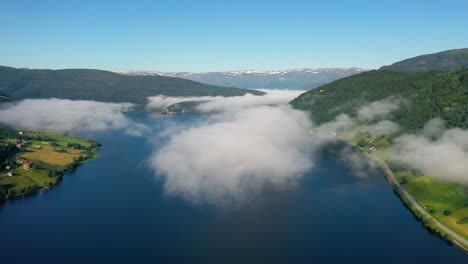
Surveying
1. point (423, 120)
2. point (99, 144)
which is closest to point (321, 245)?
point (423, 120)

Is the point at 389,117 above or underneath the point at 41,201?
above

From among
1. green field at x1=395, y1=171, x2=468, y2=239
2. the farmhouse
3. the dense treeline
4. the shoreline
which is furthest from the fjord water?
the dense treeline

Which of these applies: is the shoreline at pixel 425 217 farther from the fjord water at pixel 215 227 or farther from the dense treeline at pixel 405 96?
the dense treeline at pixel 405 96

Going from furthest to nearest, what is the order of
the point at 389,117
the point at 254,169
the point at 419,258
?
the point at 389,117 < the point at 254,169 < the point at 419,258

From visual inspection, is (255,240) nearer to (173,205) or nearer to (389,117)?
(173,205)

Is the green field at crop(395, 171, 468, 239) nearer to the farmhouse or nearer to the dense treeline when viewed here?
the dense treeline

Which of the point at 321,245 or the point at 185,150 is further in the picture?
the point at 185,150

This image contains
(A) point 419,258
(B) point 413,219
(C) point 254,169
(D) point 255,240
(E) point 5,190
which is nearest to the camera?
(A) point 419,258

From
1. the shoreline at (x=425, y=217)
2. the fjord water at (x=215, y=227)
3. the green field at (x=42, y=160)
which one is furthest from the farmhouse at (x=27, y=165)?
the shoreline at (x=425, y=217)

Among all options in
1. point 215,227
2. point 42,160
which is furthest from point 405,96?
point 42,160
